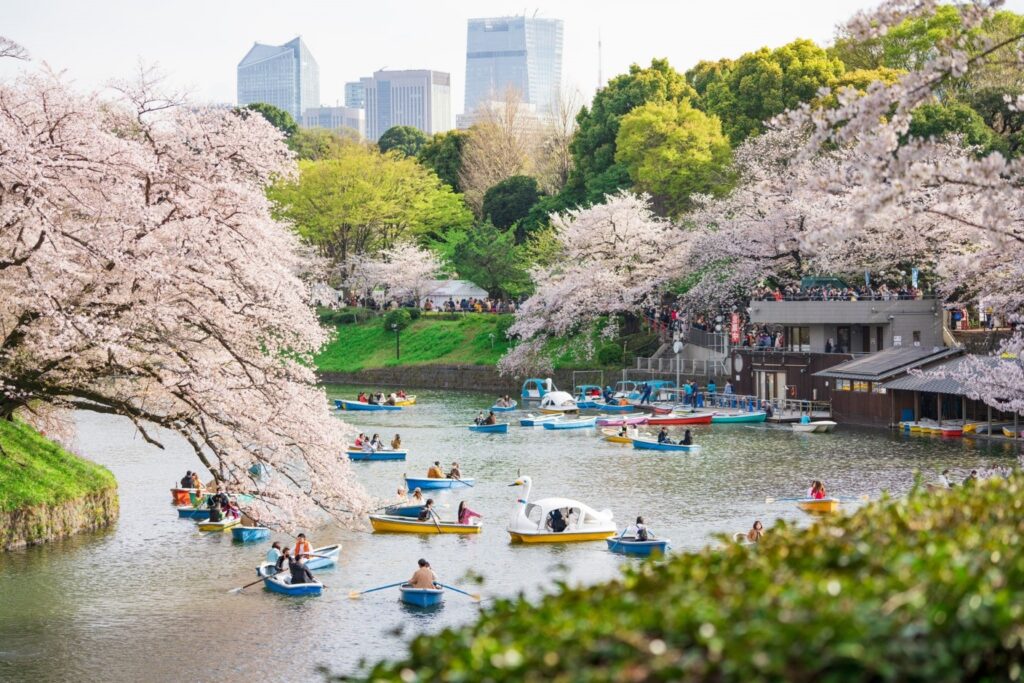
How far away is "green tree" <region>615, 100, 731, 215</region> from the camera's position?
75188 millimetres

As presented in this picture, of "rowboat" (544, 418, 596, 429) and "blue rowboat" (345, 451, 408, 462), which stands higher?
"rowboat" (544, 418, 596, 429)

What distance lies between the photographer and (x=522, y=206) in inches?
3792

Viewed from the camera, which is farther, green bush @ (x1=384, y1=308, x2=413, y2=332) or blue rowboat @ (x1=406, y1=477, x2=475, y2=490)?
green bush @ (x1=384, y1=308, x2=413, y2=332)

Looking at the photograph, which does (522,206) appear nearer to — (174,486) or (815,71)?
(815,71)

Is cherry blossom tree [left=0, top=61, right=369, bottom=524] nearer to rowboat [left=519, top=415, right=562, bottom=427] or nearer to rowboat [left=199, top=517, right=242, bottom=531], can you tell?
rowboat [left=199, top=517, right=242, bottom=531]

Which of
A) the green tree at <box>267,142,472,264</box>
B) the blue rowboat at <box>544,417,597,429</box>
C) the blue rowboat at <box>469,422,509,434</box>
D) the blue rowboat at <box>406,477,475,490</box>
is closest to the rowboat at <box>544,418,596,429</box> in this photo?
the blue rowboat at <box>544,417,597,429</box>

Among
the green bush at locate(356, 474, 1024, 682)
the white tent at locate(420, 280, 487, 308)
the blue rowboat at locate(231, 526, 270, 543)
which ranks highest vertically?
the white tent at locate(420, 280, 487, 308)

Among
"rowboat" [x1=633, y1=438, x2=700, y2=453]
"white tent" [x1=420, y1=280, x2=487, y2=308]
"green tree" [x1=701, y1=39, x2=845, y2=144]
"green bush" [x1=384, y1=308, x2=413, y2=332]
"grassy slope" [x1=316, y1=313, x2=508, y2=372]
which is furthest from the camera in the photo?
"white tent" [x1=420, y1=280, x2=487, y2=308]

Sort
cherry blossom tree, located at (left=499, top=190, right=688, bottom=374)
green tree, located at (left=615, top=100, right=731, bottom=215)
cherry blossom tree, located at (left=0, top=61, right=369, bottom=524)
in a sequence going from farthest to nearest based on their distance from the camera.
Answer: green tree, located at (left=615, top=100, right=731, bottom=215), cherry blossom tree, located at (left=499, top=190, right=688, bottom=374), cherry blossom tree, located at (left=0, top=61, right=369, bottom=524)

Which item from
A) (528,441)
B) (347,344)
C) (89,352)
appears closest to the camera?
(89,352)

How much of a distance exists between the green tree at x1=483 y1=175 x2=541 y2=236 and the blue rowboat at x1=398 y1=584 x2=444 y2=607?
71.8m

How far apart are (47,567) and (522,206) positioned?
71.1 metres

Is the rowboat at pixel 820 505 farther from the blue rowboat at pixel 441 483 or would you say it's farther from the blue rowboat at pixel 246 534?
the blue rowboat at pixel 246 534

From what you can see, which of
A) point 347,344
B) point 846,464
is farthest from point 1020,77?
point 347,344
